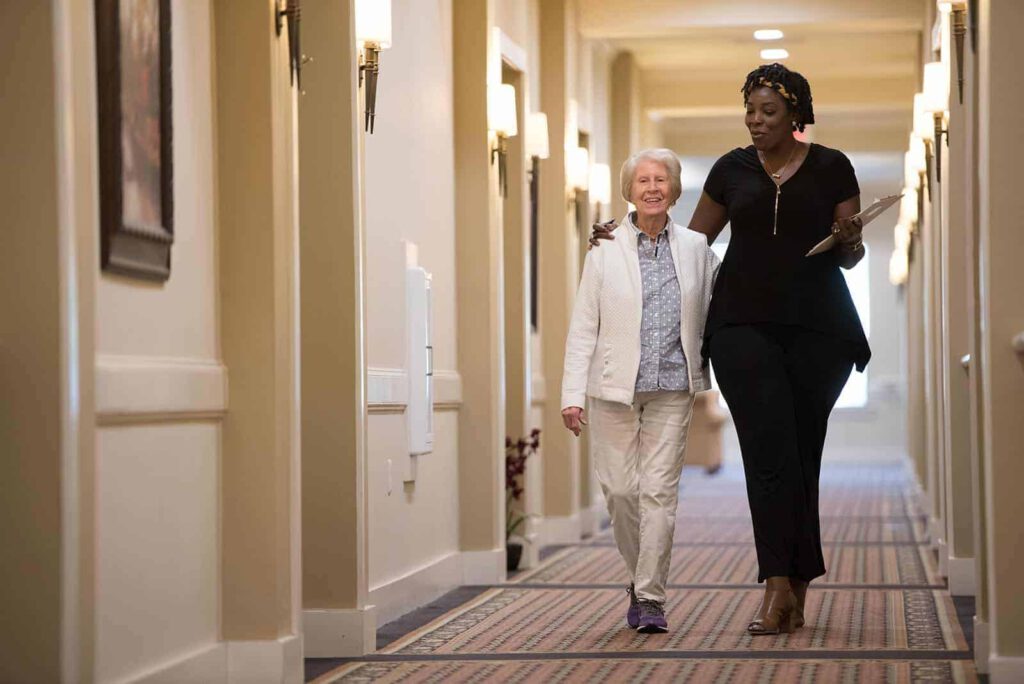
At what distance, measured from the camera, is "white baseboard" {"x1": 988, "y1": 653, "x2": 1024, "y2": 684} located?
3734mm

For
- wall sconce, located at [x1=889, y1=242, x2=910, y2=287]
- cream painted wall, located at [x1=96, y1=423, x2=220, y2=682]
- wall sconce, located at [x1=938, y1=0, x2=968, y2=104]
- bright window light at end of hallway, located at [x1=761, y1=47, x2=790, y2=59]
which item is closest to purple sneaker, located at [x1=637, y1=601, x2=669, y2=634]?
cream painted wall, located at [x1=96, y1=423, x2=220, y2=682]

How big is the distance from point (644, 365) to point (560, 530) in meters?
4.01

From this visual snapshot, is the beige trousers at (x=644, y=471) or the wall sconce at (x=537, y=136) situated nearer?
the beige trousers at (x=644, y=471)

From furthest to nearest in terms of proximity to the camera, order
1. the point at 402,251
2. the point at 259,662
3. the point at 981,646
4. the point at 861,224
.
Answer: the point at 402,251, the point at 861,224, the point at 981,646, the point at 259,662

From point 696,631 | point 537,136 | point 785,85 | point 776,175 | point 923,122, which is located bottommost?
point 696,631

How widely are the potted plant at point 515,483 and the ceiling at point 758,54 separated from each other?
3.04 meters

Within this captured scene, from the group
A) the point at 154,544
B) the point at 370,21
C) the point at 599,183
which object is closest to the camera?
the point at 154,544

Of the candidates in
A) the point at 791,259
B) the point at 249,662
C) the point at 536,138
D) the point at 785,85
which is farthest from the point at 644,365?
the point at 536,138

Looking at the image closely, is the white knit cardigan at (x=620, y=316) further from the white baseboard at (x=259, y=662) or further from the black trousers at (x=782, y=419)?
the white baseboard at (x=259, y=662)

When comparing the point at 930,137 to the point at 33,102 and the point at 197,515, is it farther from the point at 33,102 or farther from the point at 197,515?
the point at 33,102

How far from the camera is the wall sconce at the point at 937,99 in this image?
7.16 meters

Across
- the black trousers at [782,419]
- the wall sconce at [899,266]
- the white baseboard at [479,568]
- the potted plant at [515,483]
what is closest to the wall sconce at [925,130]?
the potted plant at [515,483]

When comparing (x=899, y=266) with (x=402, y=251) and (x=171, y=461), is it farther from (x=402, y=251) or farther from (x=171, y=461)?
(x=171, y=461)

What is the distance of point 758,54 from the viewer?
12094 millimetres
